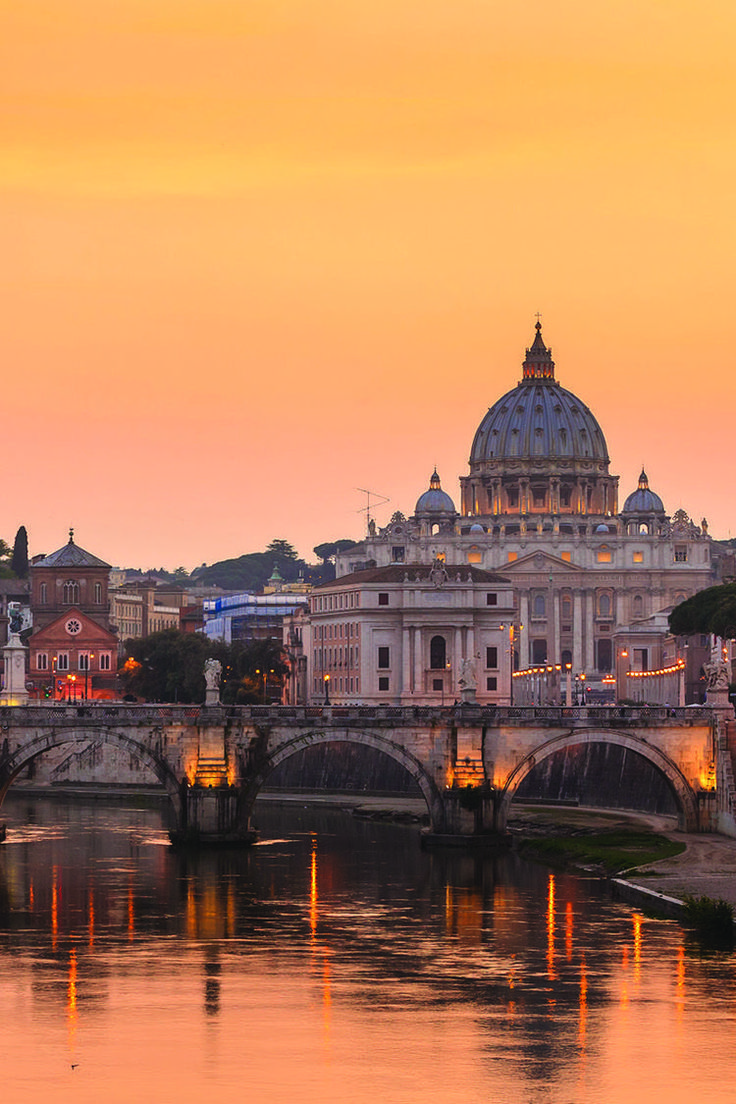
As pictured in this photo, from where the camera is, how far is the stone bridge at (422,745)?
98.9 metres

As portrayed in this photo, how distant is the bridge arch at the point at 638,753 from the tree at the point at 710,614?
4169cm

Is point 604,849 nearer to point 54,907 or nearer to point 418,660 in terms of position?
point 54,907

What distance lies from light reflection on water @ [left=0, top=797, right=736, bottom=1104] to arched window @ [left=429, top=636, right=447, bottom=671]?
323 feet

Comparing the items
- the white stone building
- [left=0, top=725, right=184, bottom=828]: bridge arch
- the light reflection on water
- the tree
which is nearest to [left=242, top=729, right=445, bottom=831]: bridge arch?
[left=0, top=725, right=184, bottom=828]: bridge arch

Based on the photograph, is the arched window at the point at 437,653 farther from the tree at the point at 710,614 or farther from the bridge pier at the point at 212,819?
the bridge pier at the point at 212,819

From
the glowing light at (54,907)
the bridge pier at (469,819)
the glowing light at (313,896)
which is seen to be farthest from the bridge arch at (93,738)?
the bridge pier at (469,819)

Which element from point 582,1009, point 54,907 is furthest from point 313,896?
point 582,1009

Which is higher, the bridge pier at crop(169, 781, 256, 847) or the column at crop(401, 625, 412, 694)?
the column at crop(401, 625, 412, 694)

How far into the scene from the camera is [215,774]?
102m

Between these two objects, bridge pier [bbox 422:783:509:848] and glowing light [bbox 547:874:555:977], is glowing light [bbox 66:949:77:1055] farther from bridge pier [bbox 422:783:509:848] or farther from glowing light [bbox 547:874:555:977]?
bridge pier [bbox 422:783:509:848]

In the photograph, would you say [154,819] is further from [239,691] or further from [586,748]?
[239,691]

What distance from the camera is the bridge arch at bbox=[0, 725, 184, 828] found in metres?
102

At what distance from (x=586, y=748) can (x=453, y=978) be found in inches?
2342

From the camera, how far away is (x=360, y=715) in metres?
104
